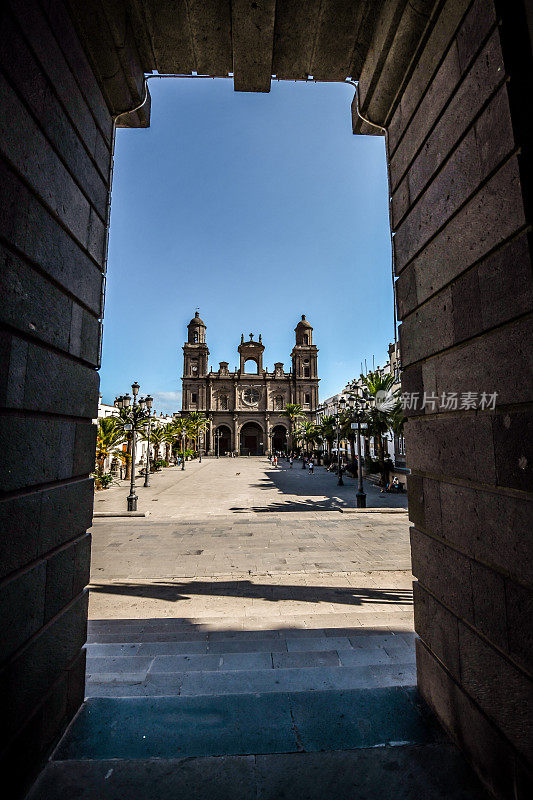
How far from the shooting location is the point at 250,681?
279 centimetres

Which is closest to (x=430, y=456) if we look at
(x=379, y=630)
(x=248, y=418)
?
(x=379, y=630)

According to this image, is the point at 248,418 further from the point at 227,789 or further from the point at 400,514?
the point at 227,789

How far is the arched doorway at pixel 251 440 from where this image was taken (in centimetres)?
6481

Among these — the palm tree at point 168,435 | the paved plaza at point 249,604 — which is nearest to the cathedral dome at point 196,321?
the palm tree at point 168,435

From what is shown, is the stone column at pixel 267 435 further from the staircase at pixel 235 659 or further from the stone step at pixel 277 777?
the stone step at pixel 277 777

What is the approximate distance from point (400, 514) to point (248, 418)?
170 ft

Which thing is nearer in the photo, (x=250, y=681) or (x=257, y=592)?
(x=250, y=681)

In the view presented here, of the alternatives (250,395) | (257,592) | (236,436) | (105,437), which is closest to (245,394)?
(250,395)

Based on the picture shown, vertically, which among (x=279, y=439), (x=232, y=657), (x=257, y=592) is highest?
(x=279, y=439)

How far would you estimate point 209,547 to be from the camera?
8469 mm

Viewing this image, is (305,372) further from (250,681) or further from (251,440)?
(250,681)

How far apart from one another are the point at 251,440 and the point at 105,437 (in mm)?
47877

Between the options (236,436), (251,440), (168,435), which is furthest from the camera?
(251,440)

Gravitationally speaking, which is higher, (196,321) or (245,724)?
(196,321)
